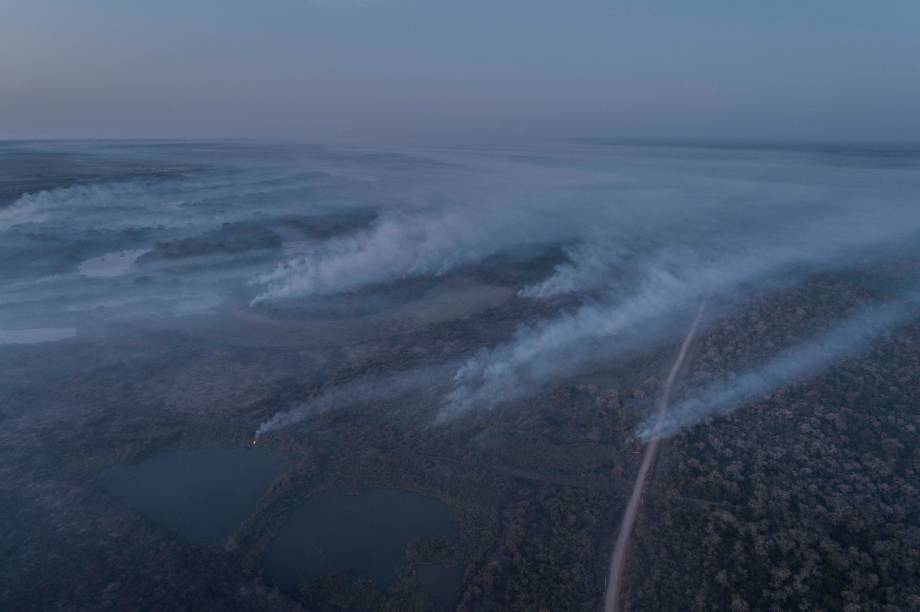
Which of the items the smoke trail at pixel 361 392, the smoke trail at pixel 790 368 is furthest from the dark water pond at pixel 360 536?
the smoke trail at pixel 790 368

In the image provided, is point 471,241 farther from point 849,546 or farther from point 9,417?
point 849,546

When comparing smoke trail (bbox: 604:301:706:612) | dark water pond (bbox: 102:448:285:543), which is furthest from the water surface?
smoke trail (bbox: 604:301:706:612)

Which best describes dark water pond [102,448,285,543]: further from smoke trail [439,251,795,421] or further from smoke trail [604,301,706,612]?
smoke trail [604,301,706,612]

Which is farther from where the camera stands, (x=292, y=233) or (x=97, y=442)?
(x=292, y=233)

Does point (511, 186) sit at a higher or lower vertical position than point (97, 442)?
higher

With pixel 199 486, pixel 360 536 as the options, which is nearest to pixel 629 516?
pixel 360 536

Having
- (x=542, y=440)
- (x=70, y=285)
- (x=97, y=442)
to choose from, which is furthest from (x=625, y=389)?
(x=70, y=285)

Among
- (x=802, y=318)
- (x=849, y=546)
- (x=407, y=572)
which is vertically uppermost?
(x=802, y=318)
